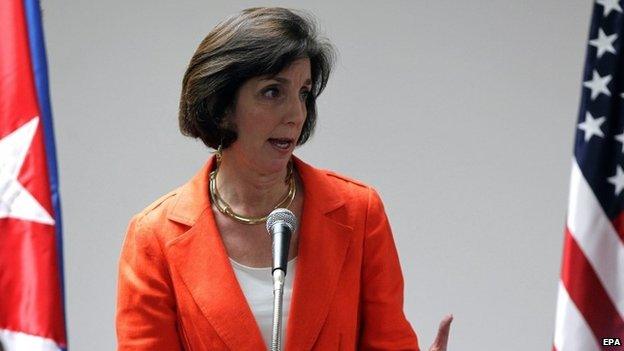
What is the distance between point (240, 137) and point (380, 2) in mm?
1577

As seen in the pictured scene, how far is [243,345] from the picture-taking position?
2.54 metres

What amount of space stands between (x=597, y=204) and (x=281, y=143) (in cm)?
69

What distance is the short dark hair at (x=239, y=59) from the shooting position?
254cm

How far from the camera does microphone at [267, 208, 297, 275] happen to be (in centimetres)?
210

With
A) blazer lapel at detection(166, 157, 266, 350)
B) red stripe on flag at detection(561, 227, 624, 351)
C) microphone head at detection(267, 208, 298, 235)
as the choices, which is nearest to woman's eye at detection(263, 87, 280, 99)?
blazer lapel at detection(166, 157, 266, 350)

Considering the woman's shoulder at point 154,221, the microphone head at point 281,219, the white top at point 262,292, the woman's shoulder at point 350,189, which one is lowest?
the white top at point 262,292

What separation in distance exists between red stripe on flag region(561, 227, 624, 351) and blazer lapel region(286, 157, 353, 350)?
468mm

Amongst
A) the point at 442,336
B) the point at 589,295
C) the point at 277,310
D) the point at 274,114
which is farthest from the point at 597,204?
the point at 277,310

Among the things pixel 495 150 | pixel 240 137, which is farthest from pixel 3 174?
pixel 495 150

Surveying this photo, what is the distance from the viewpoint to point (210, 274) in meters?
2.60

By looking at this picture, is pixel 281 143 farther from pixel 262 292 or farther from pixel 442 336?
pixel 442 336

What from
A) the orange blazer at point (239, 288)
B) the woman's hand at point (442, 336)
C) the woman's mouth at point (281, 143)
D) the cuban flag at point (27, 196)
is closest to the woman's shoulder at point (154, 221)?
the orange blazer at point (239, 288)

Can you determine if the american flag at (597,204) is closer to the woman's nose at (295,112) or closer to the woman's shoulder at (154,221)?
the woman's nose at (295,112)

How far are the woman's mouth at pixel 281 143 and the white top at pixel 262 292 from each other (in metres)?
0.24
